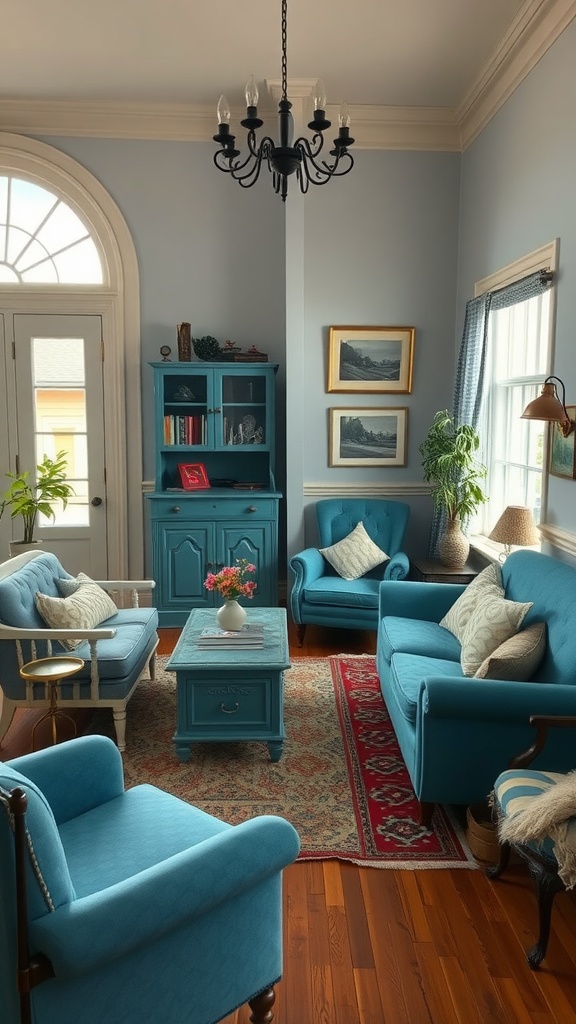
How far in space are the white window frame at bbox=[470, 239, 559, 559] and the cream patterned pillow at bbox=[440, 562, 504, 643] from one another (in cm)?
46

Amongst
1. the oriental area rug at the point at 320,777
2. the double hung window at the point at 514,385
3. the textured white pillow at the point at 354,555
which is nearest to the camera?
the oriental area rug at the point at 320,777

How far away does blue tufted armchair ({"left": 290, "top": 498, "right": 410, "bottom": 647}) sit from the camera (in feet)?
16.6

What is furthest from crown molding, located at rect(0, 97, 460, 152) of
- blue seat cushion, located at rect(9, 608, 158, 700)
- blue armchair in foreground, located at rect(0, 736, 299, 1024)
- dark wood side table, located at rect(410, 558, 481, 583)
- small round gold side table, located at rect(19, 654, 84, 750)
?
blue armchair in foreground, located at rect(0, 736, 299, 1024)

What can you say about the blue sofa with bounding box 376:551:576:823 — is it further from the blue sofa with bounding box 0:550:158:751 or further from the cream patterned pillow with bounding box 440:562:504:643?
the blue sofa with bounding box 0:550:158:751

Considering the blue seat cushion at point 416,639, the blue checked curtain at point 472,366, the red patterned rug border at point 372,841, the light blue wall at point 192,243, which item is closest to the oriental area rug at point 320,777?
the red patterned rug border at point 372,841

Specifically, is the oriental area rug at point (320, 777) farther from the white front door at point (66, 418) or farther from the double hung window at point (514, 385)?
the white front door at point (66, 418)

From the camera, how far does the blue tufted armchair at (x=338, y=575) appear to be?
16.6ft

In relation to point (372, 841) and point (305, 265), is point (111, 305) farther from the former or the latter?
point (372, 841)

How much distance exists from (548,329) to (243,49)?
102 inches

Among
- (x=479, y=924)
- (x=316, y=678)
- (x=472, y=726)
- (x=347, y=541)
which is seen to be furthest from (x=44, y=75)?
(x=479, y=924)

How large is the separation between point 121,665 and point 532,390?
9.39 feet

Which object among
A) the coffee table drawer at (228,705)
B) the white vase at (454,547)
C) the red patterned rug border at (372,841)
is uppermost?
the white vase at (454,547)

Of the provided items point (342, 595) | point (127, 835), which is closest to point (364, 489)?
point (342, 595)

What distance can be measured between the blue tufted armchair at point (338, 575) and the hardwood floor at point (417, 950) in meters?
2.34
